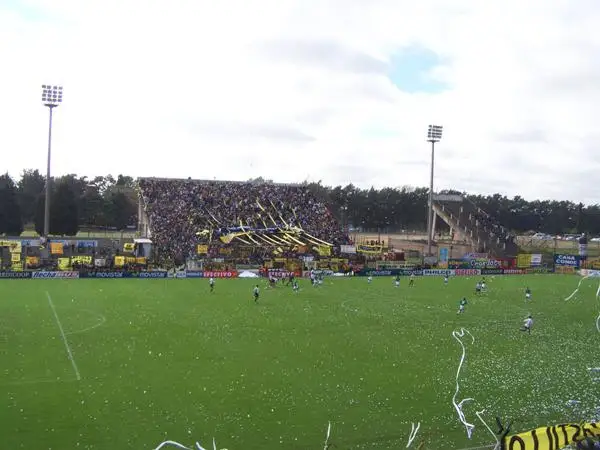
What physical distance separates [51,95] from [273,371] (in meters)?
47.5

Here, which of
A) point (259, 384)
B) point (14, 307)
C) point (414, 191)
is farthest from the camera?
point (414, 191)

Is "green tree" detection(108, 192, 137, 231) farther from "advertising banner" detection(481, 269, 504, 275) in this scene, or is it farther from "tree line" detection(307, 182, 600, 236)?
"advertising banner" detection(481, 269, 504, 275)

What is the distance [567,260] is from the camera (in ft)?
227

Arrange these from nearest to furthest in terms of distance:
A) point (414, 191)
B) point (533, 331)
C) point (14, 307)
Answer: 1. point (533, 331)
2. point (14, 307)
3. point (414, 191)

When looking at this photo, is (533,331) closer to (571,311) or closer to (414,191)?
(571,311)

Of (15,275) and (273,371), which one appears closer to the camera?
(273,371)

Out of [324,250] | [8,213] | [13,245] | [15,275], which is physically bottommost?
[15,275]

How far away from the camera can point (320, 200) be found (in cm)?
8212

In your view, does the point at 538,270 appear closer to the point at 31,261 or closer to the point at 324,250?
the point at 324,250

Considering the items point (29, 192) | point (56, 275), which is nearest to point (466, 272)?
point (56, 275)

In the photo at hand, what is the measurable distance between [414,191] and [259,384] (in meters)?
113

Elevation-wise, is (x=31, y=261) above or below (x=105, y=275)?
above

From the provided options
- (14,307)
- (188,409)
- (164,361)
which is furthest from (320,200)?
(188,409)

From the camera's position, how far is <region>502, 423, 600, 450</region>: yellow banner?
9422 mm
